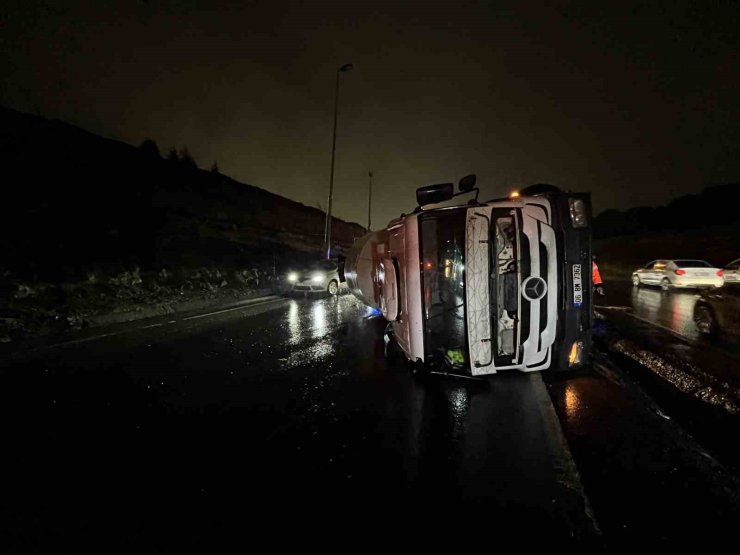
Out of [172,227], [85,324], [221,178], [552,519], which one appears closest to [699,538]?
[552,519]

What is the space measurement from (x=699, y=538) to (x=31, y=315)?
12422mm

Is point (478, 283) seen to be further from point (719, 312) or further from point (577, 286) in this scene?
point (719, 312)

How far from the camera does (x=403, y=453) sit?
11.1ft

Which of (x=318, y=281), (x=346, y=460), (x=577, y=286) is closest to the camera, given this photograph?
(x=346, y=460)

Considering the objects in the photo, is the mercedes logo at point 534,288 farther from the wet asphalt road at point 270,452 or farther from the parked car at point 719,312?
the parked car at point 719,312

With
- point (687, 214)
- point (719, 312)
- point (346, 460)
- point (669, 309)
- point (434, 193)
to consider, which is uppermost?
point (687, 214)

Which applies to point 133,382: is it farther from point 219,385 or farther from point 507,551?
Answer: point 507,551

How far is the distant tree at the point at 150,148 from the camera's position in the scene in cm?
4961

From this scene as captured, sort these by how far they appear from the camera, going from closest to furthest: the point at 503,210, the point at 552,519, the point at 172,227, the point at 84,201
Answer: the point at 552,519
the point at 503,210
the point at 84,201
the point at 172,227

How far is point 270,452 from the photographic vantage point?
3.44 meters

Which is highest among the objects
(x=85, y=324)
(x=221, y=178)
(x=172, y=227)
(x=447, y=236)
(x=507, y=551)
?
(x=221, y=178)

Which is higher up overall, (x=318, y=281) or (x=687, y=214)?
(x=687, y=214)

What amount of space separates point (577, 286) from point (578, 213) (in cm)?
85

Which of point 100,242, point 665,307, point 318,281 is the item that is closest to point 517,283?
point 665,307
